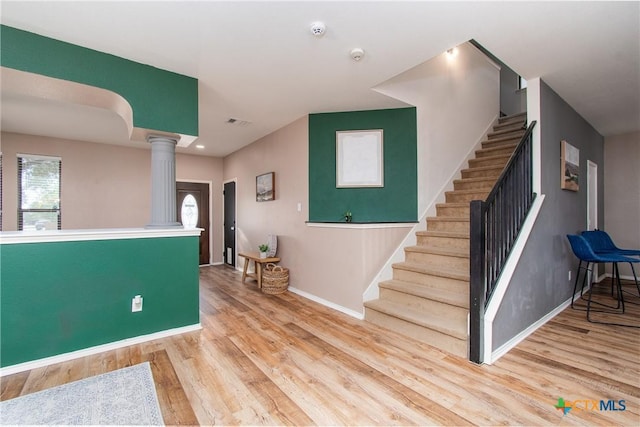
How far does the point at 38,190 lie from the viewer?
4.84 meters

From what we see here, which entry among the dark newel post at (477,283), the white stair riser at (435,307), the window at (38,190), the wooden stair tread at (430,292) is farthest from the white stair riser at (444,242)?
the window at (38,190)

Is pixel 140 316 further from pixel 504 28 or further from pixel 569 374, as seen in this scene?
pixel 504 28

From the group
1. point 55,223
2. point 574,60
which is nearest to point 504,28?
point 574,60

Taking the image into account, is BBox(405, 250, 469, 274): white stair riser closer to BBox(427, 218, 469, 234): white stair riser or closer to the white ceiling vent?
BBox(427, 218, 469, 234): white stair riser

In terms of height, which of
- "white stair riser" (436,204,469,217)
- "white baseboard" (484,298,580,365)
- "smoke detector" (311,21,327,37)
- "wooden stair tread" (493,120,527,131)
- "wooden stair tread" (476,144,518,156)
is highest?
"wooden stair tread" (493,120,527,131)

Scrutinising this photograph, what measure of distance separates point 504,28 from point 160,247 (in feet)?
11.2

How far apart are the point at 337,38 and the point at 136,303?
2.91 metres

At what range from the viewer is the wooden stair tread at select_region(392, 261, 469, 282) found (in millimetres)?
2840

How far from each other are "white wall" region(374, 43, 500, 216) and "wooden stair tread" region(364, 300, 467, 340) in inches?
51.6

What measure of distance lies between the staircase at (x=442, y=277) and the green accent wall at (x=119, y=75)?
9.10 feet

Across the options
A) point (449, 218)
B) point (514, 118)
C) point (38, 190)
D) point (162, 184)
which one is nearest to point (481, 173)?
point (449, 218)

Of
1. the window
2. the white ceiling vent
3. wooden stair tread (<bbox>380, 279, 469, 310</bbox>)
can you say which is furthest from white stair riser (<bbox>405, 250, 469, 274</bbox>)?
the window

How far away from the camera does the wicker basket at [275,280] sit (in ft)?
14.0

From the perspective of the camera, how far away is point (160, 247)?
9.20ft
